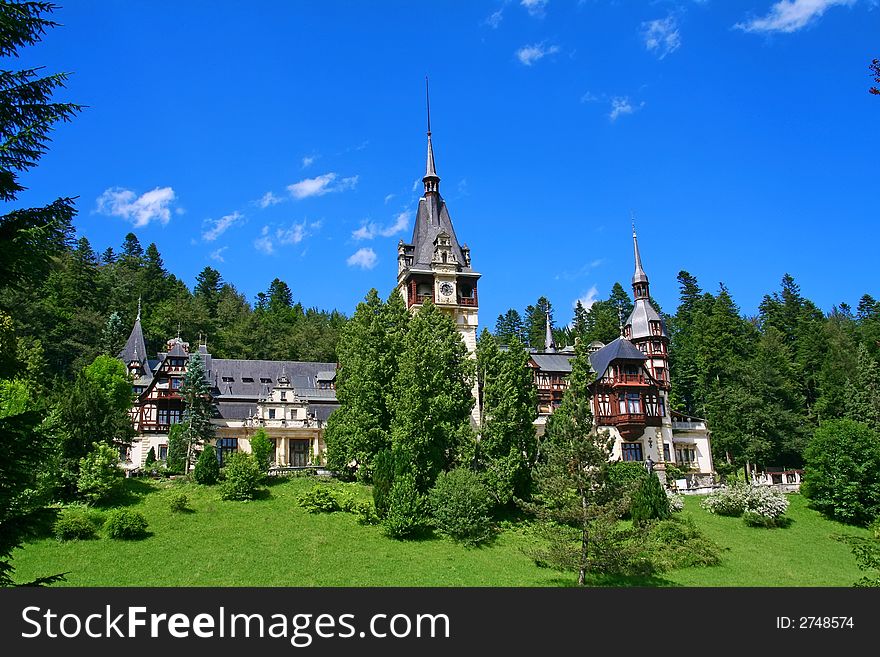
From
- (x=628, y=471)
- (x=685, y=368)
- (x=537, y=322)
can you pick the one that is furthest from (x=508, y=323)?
(x=628, y=471)

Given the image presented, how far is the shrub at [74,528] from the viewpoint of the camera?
3350 centimetres

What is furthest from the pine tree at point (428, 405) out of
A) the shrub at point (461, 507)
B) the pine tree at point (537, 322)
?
the pine tree at point (537, 322)

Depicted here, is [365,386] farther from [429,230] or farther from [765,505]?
[765,505]

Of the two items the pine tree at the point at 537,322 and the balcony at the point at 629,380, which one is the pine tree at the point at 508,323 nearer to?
the pine tree at the point at 537,322

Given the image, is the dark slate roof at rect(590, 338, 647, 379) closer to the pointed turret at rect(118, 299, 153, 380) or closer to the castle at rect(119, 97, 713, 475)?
the castle at rect(119, 97, 713, 475)

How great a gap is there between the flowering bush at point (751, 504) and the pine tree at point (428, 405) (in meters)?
16.2

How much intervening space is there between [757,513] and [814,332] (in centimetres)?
4422

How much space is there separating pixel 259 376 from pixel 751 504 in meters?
40.3

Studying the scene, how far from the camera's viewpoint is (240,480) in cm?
4116
